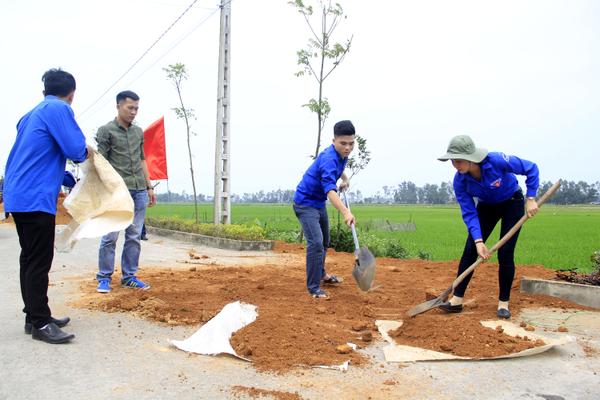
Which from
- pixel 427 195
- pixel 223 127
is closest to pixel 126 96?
pixel 223 127

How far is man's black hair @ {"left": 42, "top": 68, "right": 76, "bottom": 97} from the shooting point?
365cm

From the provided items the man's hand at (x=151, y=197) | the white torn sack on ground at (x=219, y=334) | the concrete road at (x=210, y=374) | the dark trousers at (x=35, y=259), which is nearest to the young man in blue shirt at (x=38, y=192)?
the dark trousers at (x=35, y=259)

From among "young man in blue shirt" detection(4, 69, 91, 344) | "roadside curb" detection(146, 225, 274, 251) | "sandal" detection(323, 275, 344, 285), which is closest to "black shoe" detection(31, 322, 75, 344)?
"young man in blue shirt" detection(4, 69, 91, 344)

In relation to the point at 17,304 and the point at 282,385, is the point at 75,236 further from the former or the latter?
the point at 282,385

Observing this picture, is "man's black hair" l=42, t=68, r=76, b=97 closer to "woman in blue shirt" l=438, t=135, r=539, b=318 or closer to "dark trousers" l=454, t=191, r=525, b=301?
"woman in blue shirt" l=438, t=135, r=539, b=318

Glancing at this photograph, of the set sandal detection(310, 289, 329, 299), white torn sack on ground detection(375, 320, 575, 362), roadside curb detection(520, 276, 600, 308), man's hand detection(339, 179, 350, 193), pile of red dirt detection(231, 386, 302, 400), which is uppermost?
man's hand detection(339, 179, 350, 193)

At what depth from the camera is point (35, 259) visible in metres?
3.48

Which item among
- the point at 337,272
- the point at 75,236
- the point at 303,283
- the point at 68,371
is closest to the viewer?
the point at 68,371

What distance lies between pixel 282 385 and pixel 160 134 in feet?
35.3

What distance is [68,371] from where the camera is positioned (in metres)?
2.93

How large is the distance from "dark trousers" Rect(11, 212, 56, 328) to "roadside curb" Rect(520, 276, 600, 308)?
4.41 meters

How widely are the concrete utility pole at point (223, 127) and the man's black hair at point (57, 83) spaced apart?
27.4 feet

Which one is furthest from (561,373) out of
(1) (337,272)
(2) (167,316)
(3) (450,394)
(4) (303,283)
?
(1) (337,272)

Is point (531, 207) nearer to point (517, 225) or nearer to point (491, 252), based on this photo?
point (517, 225)
